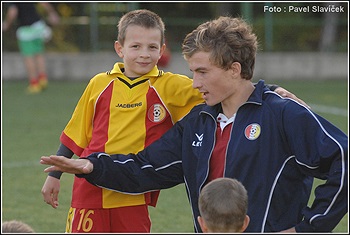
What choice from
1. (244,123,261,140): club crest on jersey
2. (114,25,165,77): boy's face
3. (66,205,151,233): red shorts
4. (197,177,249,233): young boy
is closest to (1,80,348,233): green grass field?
(66,205,151,233): red shorts

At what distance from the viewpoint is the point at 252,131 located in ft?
13.7

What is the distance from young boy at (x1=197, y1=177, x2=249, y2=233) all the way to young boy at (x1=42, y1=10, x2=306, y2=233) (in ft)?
3.99

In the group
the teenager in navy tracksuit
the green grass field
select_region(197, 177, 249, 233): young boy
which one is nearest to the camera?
select_region(197, 177, 249, 233): young boy

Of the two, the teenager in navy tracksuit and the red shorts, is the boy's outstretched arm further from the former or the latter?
the red shorts

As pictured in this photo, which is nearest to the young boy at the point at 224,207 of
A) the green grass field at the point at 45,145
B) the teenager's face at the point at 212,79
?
the teenager's face at the point at 212,79

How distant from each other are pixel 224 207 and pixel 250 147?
22.0 inches

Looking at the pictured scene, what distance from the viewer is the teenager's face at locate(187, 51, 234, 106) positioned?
14.0 ft

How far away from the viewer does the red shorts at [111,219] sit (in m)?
4.94

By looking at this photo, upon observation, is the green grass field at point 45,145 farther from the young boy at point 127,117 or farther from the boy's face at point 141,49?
the boy's face at point 141,49

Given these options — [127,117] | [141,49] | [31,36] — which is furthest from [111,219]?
[31,36]

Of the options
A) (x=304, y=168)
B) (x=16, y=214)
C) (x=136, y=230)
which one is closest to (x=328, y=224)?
(x=304, y=168)

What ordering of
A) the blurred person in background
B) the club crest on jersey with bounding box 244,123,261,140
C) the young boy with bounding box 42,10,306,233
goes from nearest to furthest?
the club crest on jersey with bounding box 244,123,261,140 → the young boy with bounding box 42,10,306,233 → the blurred person in background

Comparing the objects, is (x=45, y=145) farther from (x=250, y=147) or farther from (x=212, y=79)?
(x=250, y=147)

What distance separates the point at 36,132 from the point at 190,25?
8953 mm
